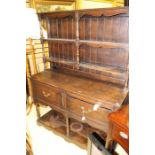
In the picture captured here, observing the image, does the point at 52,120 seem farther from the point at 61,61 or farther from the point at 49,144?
the point at 61,61

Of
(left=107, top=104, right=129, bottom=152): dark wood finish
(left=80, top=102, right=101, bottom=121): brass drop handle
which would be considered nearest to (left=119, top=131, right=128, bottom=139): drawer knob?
(left=107, top=104, right=129, bottom=152): dark wood finish

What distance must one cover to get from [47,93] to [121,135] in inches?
43.7

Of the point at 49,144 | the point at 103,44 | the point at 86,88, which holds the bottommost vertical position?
the point at 49,144

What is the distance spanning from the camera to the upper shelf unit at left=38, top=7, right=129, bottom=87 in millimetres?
1599

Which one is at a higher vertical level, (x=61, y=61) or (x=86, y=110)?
(x=61, y=61)

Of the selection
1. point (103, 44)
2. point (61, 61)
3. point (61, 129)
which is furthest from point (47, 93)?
point (103, 44)

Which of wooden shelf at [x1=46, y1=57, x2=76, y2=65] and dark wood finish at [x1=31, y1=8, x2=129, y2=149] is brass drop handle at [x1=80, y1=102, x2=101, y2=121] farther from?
wooden shelf at [x1=46, y1=57, x2=76, y2=65]

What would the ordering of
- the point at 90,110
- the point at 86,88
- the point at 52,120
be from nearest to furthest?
the point at 90,110, the point at 86,88, the point at 52,120

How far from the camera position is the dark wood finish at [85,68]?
1.56 metres

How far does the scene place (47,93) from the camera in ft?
A: 6.34

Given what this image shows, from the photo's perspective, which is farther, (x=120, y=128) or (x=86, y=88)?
(x=86, y=88)

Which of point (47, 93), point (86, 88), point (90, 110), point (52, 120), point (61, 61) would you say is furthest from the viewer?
point (52, 120)

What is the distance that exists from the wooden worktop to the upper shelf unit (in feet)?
0.31
